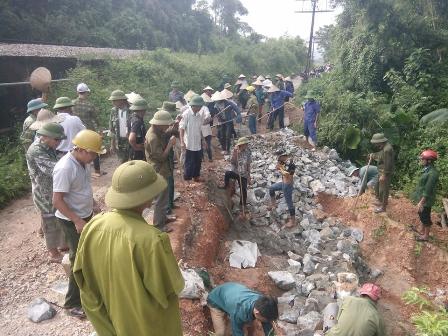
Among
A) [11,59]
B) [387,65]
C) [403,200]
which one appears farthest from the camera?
[387,65]

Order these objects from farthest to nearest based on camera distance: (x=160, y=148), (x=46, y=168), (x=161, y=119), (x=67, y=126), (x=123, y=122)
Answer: (x=123, y=122), (x=67, y=126), (x=160, y=148), (x=161, y=119), (x=46, y=168)

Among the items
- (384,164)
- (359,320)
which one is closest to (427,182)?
(384,164)

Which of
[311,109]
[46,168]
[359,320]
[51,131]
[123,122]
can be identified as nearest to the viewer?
[359,320]

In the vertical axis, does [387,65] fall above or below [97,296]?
above

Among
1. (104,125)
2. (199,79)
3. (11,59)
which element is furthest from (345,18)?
(11,59)

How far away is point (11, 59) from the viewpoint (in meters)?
10.0

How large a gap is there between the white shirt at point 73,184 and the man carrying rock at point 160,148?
68.3 inches

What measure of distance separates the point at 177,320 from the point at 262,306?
1.08m

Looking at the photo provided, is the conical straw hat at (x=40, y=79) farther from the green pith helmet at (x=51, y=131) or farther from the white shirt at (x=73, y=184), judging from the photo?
the white shirt at (x=73, y=184)

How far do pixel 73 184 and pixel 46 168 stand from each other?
882 mm

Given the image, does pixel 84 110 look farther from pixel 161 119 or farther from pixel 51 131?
pixel 51 131

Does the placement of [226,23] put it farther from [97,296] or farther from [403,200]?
[97,296]

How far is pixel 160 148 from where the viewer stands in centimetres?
547

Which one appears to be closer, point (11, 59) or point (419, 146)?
point (11, 59)
